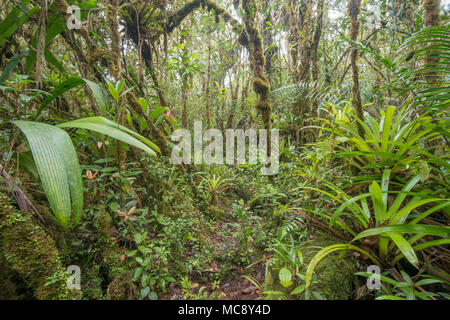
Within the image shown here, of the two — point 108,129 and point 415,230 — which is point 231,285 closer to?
point 415,230

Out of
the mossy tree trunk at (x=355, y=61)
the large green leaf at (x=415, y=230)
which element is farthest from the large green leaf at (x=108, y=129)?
the mossy tree trunk at (x=355, y=61)

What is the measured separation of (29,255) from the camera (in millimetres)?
843

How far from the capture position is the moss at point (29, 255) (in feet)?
2.69

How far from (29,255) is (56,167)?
52 cm

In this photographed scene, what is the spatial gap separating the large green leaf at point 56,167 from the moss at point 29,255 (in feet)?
1.10

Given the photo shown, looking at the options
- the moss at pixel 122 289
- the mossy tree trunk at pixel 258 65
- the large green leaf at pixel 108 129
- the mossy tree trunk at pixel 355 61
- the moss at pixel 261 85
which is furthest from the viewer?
the moss at pixel 261 85

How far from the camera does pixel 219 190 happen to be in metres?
2.43

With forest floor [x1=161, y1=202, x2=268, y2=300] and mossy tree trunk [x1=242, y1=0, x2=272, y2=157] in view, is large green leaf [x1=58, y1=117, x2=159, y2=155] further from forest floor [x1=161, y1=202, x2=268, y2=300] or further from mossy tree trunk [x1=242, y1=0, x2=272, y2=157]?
mossy tree trunk [x1=242, y1=0, x2=272, y2=157]

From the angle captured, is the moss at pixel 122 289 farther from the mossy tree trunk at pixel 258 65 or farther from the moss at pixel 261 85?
the moss at pixel 261 85

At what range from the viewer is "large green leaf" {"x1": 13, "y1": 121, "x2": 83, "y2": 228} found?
25.7 inches

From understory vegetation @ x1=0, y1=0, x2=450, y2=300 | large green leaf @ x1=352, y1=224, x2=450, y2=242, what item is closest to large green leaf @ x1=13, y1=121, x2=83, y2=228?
understory vegetation @ x1=0, y1=0, x2=450, y2=300

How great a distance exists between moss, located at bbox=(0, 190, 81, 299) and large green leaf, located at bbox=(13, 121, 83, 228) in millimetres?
335

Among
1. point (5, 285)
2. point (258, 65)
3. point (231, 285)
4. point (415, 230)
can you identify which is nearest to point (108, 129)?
point (5, 285)
